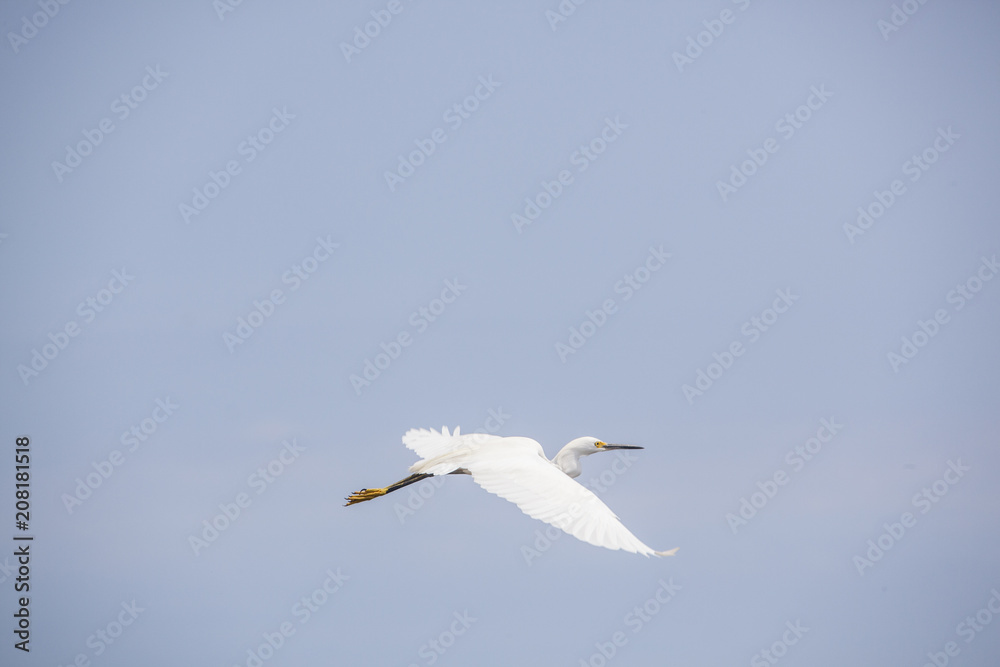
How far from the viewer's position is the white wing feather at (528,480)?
40.8 feet

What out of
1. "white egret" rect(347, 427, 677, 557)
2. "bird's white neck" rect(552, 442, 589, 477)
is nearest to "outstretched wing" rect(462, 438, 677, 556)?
"white egret" rect(347, 427, 677, 557)

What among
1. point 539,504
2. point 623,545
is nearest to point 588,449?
point 539,504

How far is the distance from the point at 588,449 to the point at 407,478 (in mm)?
3375

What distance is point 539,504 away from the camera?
13586 millimetres

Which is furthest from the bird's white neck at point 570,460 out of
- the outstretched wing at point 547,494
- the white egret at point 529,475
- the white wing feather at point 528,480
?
the outstretched wing at point 547,494

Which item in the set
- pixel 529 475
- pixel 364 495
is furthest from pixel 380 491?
pixel 529 475

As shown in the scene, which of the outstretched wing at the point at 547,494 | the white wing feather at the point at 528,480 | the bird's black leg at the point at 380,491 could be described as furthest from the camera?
the bird's black leg at the point at 380,491

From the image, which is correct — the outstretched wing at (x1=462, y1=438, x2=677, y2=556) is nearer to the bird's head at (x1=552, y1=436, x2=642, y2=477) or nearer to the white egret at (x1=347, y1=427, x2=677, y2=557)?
the white egret at (x1=347, y1=427, x2=677, y2=557)

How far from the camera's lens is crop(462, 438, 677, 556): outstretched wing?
483 inches

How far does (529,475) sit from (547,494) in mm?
823

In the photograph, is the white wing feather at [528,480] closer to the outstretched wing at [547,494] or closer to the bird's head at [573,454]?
the outstretched wing at [547,494]

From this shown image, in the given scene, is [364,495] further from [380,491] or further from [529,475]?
[529,475]

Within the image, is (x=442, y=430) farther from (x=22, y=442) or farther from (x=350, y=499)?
(x=22, y=442)

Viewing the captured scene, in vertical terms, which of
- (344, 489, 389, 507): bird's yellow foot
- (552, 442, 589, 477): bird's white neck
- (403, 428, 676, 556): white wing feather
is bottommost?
→ (344, 489, 389, 507): bird's yellow foot
